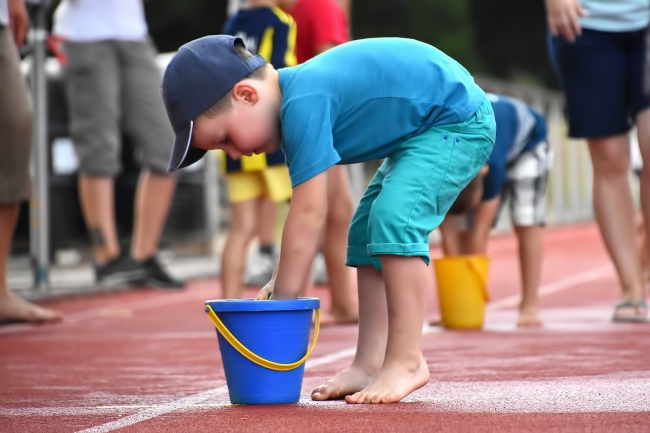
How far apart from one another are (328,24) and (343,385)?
2.98 metres

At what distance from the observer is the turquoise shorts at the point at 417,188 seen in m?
3.50

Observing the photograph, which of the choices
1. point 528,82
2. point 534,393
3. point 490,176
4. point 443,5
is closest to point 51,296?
point 490,176

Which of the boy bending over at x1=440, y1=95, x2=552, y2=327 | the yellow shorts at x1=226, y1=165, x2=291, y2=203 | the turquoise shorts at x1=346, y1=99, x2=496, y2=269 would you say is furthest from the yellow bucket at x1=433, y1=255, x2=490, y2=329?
the turquoise shorts at x1=346, y1=99, x2=496, y2=269

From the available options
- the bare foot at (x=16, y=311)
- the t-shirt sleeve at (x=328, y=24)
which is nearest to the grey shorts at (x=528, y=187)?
the t-shirt sleeve at (x=328, y=24)

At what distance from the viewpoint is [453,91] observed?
145 inches

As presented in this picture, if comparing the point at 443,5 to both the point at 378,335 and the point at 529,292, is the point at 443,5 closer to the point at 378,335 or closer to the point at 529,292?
the point at 529,292

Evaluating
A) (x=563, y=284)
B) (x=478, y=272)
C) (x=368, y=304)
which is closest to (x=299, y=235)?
(x=368, y=304)

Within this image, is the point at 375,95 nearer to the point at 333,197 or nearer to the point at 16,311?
the point at 333,197

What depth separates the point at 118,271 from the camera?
821cm

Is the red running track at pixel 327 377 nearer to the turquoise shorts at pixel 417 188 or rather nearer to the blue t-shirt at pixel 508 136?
the turquoise shorts at pixel 417 188

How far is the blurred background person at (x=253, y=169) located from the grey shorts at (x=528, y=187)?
1055 mm

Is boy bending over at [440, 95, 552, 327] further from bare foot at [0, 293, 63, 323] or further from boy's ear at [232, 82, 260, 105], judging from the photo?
boy's ear at [232, 82, 260, 105]

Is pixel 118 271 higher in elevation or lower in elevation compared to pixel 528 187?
lower

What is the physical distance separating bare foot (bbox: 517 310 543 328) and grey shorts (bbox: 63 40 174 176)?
3152 millimetres
